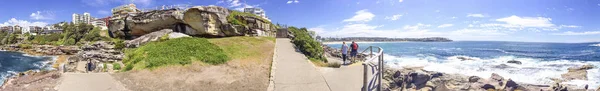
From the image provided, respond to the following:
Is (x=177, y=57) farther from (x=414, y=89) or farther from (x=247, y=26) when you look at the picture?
(x=247, y=26)

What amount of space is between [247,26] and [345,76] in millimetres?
19047

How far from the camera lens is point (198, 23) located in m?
26.3

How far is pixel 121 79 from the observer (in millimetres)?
10656

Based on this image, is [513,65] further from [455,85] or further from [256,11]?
[256,11]

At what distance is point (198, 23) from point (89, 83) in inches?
657

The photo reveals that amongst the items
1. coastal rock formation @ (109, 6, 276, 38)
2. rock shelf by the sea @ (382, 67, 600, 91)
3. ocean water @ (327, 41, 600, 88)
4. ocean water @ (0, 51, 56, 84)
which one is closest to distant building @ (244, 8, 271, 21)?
coastal rock formation @ (109, 6, 276, 38)

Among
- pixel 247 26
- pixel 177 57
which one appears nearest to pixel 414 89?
pixel 177 57

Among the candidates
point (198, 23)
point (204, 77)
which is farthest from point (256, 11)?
point (204, 77)

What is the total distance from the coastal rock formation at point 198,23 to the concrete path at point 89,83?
49.7 ft

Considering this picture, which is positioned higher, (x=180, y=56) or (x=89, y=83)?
(x=180, y=56)

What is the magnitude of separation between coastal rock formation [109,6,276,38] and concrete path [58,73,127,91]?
1514 cm

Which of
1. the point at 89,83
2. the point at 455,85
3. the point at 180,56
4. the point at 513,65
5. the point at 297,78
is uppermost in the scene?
the point at 180,56

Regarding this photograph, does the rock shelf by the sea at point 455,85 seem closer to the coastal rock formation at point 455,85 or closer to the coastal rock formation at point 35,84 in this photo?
the coastal rock formation at point 455,85

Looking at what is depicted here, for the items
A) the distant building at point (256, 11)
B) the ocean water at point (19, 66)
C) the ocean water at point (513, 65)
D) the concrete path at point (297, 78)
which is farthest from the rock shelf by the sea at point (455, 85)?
the ocean water at point (19, 66)
